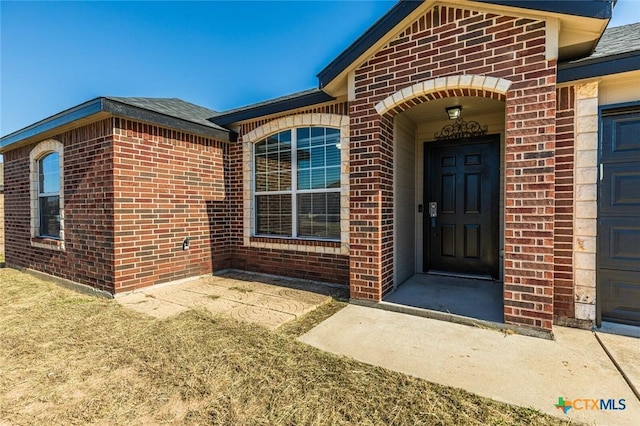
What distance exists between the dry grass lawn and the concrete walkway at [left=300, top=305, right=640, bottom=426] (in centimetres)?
18

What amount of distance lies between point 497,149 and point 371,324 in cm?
375

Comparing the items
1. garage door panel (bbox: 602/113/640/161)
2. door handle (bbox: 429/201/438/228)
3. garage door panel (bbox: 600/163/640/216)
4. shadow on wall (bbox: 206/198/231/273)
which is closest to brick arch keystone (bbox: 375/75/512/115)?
garage door panel (bbox: 602/113/640/161)

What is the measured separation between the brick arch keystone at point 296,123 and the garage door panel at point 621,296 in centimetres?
379

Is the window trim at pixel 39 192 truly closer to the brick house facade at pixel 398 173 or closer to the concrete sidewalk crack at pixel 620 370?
the brick house facade at pixel 398 173

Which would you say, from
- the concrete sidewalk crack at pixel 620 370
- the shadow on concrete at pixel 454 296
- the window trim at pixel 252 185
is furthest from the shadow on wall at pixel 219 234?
the concrete sidewalk crack at pixel 620 370

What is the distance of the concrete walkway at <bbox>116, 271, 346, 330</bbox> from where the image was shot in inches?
144

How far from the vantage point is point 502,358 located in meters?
2.50

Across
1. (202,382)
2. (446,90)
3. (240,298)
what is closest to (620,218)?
(446,90)

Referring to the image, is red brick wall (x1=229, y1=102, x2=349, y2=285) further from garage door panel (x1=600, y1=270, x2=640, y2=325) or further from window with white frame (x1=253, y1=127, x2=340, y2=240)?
garage door panel (x1=600, y1=270, x2=640, y2=325)

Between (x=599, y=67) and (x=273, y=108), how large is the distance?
436cm

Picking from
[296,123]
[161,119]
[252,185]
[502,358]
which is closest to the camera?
[502,358]

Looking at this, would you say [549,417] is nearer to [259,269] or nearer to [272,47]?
[259,269]

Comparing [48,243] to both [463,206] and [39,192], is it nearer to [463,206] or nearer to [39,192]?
[39,192]

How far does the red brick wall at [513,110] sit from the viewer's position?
289 centimetres
